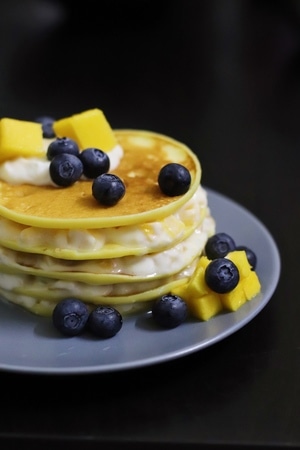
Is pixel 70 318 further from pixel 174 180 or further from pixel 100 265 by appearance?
pixel 174 180

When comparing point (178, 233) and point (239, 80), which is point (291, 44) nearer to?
point (239, 80)

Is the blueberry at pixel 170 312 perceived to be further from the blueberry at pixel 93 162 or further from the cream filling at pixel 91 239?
the blueberry at pixel 93 162

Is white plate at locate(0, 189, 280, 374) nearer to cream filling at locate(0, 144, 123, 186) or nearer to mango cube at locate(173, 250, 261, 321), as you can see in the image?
mango cube at locate(173, 250, 261, 321)

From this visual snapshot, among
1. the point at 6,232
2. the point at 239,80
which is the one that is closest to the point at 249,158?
the point at 239,80

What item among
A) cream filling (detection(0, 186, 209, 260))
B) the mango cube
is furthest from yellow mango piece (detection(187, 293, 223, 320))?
cream filling (detection(0, 186, 209, 260))

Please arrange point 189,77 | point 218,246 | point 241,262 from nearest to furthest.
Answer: point 241,262 → point 218,246 → point 189,77

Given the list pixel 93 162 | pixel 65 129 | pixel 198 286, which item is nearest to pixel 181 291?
pixel 198 286
